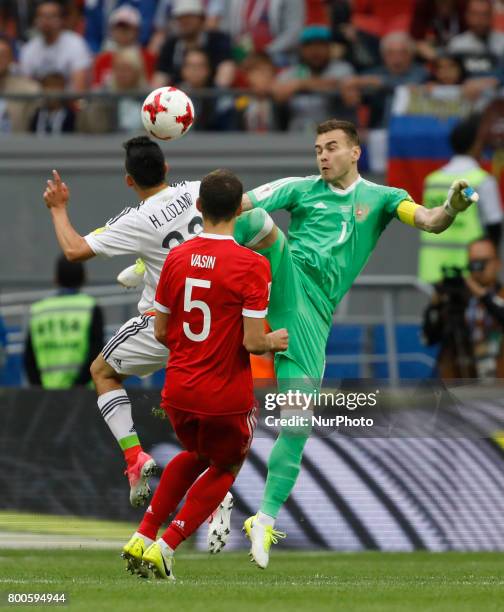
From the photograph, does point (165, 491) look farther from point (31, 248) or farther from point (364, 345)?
point (31, 248)

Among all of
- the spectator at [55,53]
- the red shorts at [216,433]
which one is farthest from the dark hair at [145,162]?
the spectator at [55,53]

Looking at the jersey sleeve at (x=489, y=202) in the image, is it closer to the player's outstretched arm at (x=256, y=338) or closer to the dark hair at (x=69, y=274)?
the dark hair at (x=69, y=274)

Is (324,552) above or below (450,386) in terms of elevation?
below

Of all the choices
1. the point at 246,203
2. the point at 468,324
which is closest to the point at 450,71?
the point at 468,324

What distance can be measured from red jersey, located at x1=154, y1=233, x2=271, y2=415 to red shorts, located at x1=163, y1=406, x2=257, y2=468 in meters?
0.06

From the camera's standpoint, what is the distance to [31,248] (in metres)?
16.9

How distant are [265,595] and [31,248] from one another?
9.64m

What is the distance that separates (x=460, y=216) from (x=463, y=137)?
0.77 metres

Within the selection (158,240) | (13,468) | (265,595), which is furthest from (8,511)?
(265,595)

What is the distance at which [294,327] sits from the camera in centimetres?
937

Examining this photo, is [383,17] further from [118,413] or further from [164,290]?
[164,290]

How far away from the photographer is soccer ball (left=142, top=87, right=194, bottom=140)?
9.48 m

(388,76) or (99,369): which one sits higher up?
(388,76)

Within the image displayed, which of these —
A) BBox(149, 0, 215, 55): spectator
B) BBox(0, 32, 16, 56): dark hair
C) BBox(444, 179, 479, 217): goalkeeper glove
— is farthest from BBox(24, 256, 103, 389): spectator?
BBox(0, 32, 16, 56): dark hair
